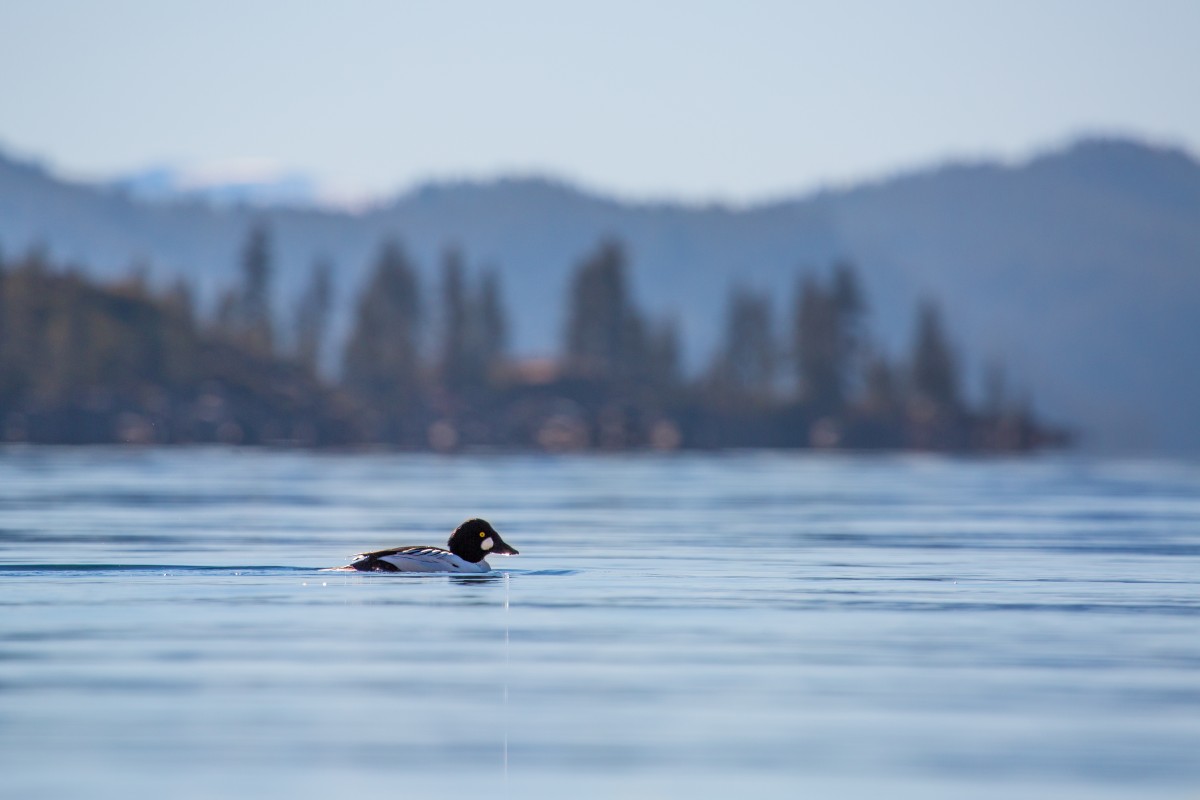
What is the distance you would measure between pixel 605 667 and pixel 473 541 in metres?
14.0

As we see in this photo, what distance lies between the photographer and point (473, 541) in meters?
38.2

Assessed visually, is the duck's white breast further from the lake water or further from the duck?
the lake water

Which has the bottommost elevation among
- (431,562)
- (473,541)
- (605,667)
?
(605,667)

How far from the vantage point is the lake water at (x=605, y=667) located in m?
18.3

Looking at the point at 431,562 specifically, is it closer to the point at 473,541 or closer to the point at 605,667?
the point at 473,541


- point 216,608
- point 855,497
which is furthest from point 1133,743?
point 855,497

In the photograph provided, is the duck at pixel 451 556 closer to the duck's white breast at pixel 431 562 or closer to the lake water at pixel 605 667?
the duck's white breast at pixel 431 562

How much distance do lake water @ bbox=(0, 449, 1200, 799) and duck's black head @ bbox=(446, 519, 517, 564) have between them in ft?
1.85

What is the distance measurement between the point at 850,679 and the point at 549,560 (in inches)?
712

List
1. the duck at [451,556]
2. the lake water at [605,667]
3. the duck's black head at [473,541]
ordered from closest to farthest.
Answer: the lake water at [605,667]
the duck at [451,556]
the duck's black head at [473,541]

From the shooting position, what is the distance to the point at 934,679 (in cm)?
2361

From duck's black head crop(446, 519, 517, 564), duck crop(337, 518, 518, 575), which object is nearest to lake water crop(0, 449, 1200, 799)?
duck crop(337, 518, 518, 575)

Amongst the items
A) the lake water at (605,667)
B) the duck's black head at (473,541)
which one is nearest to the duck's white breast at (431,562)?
the duck's black head at (473,541)

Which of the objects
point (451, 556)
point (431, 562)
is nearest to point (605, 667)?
point (451, 556)
